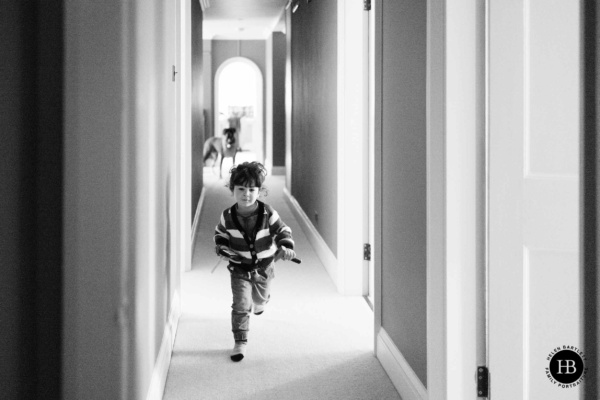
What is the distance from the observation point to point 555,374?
6.87 ft

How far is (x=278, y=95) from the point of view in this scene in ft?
41.0

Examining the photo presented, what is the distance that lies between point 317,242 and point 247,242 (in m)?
2.47

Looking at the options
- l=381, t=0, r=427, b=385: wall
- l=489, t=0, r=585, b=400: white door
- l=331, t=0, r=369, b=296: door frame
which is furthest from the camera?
l=331, t=0, r=369, b=296: door frame

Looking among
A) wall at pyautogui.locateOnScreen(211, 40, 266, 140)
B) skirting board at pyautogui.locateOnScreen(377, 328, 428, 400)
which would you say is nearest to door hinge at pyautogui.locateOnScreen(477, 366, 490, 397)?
skirting board at pyautogui.locateOnScreen(377, 328, 428, 400)

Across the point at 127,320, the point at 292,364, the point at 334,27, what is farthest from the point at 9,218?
the point at 334,27

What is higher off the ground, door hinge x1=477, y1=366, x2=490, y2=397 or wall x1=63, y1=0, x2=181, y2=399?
wall x1=63, y1=0, x2=181, y2=399

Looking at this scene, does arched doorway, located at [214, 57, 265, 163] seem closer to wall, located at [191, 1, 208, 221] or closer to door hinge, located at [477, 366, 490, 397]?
wall, located at [191, 1, 208, 221]

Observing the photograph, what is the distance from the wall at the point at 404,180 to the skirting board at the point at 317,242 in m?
1.70

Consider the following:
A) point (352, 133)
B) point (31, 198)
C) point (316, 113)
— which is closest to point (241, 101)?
point (316, 113)

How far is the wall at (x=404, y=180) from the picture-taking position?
8.14ft

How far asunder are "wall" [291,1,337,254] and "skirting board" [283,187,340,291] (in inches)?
2.8

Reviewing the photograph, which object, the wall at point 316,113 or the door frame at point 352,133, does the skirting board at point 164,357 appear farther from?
the wall at point 316,113

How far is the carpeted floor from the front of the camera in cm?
283

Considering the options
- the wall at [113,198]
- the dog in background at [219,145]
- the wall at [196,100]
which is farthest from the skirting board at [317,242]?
the dog in background at [219,145]
